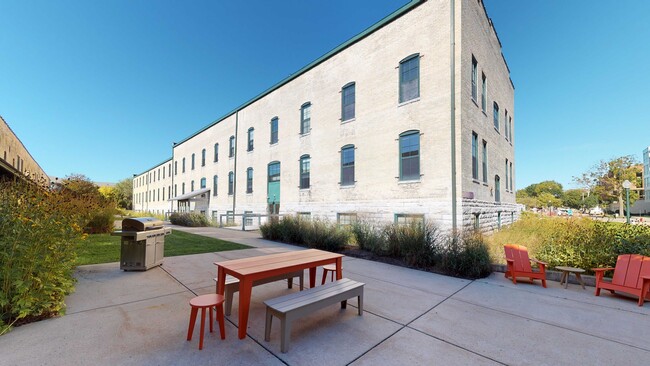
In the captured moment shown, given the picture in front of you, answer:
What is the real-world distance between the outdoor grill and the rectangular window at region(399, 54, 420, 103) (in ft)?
37.7

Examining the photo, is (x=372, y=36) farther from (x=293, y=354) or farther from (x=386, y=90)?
(x=293, y=354)

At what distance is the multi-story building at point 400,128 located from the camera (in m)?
11.7

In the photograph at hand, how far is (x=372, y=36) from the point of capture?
1480 cm

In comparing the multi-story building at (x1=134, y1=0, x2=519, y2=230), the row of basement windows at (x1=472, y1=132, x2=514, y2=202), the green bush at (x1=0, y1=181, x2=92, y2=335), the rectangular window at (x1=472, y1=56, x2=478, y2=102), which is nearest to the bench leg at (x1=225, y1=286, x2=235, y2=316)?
the green bush at (x1=0, y1=181, x2=92, y2=335)

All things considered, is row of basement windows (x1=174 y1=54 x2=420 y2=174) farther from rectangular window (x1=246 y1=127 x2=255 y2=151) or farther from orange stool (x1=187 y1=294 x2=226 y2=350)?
orange stool (x1=187 y1=294 x2=226 y2=350)

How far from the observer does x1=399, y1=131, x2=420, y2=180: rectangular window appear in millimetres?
12500

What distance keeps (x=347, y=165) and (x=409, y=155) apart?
3896 mm

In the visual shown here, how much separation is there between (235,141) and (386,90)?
55.6ft

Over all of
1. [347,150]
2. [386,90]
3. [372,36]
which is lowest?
[347,150]

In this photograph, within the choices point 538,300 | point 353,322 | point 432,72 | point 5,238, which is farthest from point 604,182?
point 5,238

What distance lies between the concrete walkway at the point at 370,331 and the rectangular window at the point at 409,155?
7343 millimetres

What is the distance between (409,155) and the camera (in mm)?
12789

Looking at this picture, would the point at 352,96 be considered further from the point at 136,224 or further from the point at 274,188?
the point at 136,224

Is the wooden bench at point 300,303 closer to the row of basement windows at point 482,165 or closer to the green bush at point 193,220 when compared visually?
the row of basement windows at point 482,165
